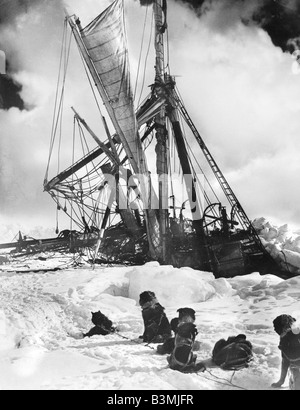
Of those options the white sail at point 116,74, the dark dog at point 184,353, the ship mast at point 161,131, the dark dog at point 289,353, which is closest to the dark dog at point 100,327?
the dark dog at point 184,353

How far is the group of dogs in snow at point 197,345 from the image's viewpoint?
3.21 m

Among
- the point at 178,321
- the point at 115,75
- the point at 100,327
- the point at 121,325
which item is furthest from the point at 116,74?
the point at 178,321

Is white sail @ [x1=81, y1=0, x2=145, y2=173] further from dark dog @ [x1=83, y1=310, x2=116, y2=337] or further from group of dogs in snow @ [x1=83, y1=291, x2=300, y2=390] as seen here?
group of dogs in snow @ [x1=83, y1=291, x2=300, y2=390]

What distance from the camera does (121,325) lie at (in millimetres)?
5508

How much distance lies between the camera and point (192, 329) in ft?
12.4

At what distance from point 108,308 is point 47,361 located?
231 cm

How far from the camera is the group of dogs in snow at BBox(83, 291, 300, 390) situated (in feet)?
10.5

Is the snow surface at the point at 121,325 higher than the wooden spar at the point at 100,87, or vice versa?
the wooden spar at the point at 100,87

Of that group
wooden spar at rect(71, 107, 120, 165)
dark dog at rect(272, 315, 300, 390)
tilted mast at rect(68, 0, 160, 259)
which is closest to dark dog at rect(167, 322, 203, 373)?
dark dog at rect(272, 315, 300, 390)

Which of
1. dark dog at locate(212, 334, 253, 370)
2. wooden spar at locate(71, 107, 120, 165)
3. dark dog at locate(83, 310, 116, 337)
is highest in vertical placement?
wooden spar at locate(71, 107, 120, 165)

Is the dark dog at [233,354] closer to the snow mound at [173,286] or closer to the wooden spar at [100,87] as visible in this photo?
the snow mound at [173,286]

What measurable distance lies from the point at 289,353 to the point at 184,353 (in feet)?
3.43

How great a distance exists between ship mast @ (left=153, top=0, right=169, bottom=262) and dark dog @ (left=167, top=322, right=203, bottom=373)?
7.75 meters

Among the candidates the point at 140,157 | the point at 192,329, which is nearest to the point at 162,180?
the point at 140,157
